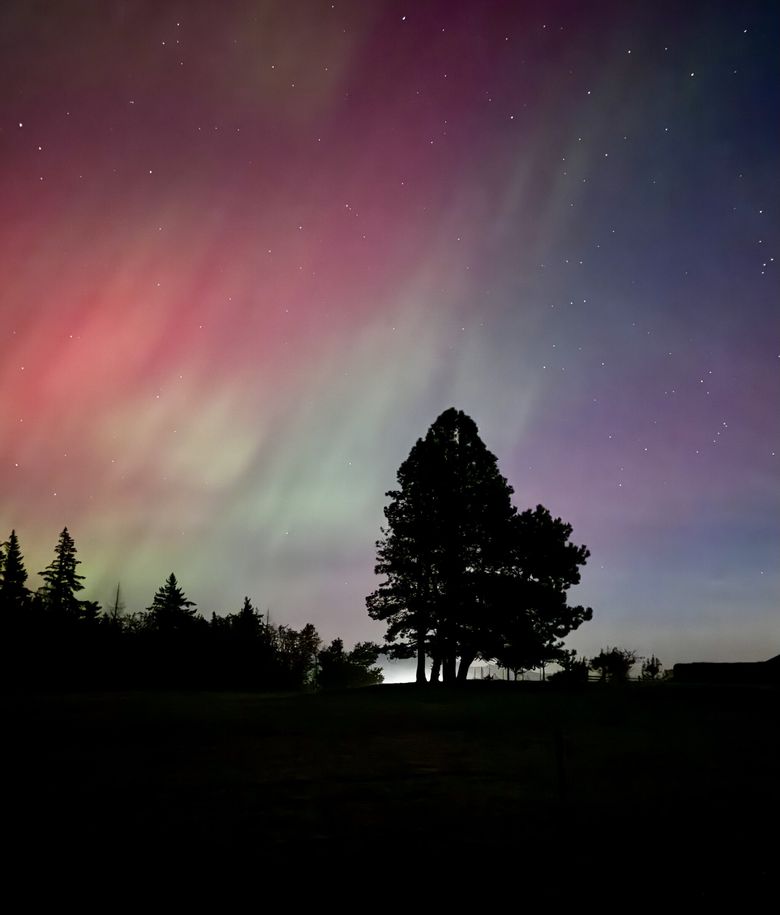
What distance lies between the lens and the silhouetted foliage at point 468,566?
3944 cm

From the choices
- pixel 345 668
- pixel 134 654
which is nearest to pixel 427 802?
pixel 134 654

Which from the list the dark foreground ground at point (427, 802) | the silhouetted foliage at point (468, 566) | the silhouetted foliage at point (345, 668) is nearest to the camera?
the dark foreground ground at point (427, 802)

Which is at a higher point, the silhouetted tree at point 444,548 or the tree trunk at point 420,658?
the silhouetted tree at point 444,548

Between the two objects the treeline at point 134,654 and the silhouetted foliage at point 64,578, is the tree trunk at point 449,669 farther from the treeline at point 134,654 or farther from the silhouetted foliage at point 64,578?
the silhouetted foliage at point 64,578

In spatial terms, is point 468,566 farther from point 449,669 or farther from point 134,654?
point 134,654

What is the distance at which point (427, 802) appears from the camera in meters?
8.34

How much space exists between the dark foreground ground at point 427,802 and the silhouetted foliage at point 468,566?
70.8 feet

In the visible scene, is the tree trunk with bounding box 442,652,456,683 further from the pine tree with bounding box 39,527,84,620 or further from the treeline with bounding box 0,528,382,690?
the pine tree with bounding box 39,527,84,620

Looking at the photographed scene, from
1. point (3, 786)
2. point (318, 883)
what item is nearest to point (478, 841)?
point (318, 883)

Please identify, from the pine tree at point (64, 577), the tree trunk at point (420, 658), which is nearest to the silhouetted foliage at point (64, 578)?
the pine tree at point (64, 577)

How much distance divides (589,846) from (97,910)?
14.9ft

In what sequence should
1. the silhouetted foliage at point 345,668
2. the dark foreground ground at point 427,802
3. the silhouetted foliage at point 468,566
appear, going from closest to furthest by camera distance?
the dark foreground ground at point 427,802 → the silhouetted foliage at point 468,566 → the silhouetted foliage at point 345,668

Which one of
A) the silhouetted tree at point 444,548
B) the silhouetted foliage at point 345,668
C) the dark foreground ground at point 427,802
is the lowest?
the silhouetted foliage at point 345,668

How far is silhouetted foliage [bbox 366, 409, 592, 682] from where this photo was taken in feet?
129
